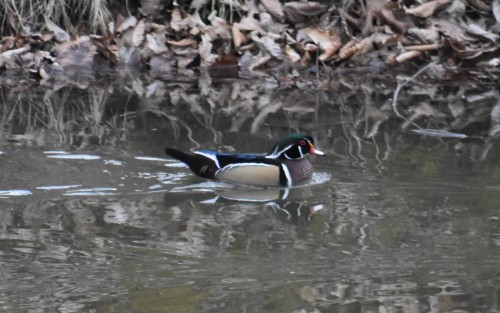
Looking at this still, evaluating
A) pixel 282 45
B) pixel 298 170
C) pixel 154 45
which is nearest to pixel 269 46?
pixel 282 45

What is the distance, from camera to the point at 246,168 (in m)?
7.82

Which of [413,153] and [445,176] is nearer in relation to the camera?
[445,176]

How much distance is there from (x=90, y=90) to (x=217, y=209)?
15.8 ft

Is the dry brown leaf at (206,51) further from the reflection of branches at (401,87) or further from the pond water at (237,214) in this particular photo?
the reflection of branches at (401,87)

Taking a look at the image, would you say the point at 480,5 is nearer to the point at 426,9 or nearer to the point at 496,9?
the point at 496,9

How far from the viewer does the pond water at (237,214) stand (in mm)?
5207

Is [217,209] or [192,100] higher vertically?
[192,100]

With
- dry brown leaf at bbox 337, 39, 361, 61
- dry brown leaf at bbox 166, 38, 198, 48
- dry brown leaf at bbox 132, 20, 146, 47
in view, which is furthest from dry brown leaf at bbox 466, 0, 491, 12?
dry brown leaf at bbox 132, 20, 146, 47

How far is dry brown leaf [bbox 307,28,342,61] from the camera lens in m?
12.5

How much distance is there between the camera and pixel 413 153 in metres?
8.49

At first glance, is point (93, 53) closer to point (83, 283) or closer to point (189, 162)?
point (189, 162)

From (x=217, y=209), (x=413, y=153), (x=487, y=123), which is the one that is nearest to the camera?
(x=217, y=209)

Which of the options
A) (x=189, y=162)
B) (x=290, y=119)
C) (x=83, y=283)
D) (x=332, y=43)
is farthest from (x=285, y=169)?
(x=332, y=43)

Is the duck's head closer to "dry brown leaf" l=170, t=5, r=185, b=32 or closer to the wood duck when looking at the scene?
the wood duck
